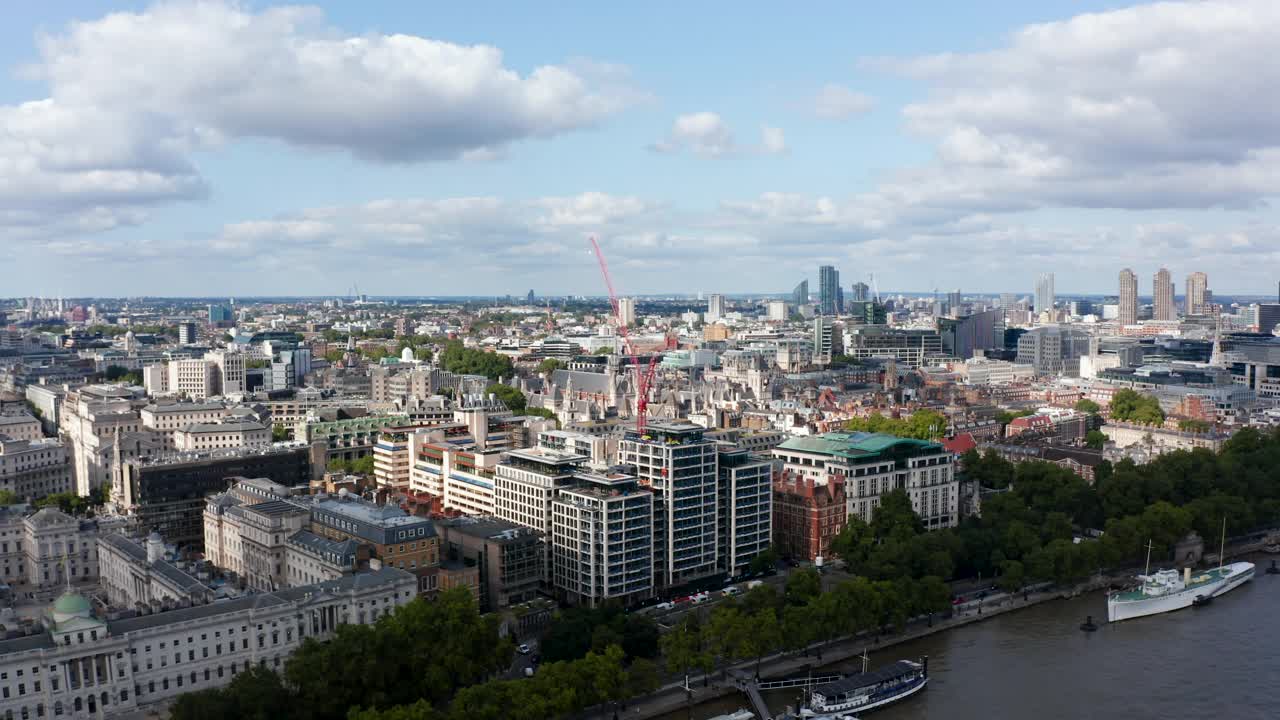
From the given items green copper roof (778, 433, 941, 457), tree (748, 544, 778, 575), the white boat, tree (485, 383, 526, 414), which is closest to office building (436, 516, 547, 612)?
tree (748, 544, 778, 575)

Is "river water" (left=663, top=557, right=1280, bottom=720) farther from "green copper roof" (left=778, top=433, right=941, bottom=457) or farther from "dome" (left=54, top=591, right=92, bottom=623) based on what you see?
"dome" (left=54, top=591, right=92, bottom=623)

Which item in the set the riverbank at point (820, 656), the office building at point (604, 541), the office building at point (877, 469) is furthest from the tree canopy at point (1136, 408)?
the office building at point (604, 541)

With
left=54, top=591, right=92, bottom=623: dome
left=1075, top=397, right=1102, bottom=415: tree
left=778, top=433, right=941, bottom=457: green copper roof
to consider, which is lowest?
left=1075, top=397, right=1102, bottom=415: tree

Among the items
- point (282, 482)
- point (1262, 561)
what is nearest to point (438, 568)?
point (282, 482)

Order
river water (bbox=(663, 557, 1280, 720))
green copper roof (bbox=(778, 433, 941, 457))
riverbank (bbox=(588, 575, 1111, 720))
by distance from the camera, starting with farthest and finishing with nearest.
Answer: green copper roof (bbox=(778, 433, 941, 457)) → river water (bbox=(663, 557, 1280, 720)) → riverbank (bbox=(588, 575, 1111, 720))

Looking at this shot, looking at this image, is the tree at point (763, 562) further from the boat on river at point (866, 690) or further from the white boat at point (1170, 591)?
the white boat at point (1170, 591)

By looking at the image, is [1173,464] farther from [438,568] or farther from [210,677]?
[210,677]
